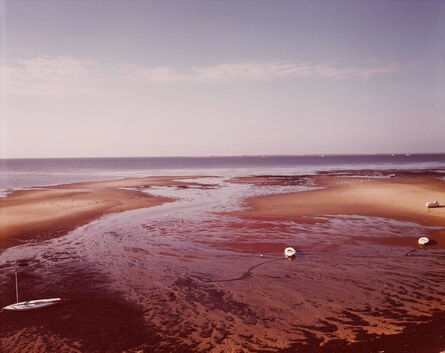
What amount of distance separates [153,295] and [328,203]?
21.6 meters

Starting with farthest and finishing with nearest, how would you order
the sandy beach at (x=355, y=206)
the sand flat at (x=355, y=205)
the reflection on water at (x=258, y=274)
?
the sand flat at (x=355, y=205)
the sandy beach at (x=355, y=206)
the reflection on water at (x=258, y=274)

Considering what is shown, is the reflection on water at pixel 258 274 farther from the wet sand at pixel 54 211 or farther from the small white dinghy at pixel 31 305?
the small white dinghy at pixel 31 305

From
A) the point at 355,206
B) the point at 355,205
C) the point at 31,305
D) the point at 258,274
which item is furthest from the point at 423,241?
the point at 31,305

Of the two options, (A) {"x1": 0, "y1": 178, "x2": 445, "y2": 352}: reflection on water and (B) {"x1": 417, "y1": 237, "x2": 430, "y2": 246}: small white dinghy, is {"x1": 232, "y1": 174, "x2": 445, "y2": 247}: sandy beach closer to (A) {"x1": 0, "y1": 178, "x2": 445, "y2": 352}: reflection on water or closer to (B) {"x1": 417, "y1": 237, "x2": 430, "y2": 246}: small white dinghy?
(B) {"x1": 417, "y1": 237, "x2": 430, "y2": 246}: small white dinghy

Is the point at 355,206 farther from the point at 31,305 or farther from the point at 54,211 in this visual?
the point at 54,211

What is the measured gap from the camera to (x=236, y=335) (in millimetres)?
8828

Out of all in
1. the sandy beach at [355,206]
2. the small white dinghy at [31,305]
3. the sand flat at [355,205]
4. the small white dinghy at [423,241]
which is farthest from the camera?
the sand flat at [355,205]

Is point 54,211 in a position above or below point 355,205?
below

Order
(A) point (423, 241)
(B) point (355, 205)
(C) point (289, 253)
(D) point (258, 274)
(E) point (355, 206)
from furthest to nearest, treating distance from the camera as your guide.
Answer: (B) point (355, 205) → (E) point (355, 206) → (A) point (423, 241) → (C) point (289, 253) → (D) point (258, 274)

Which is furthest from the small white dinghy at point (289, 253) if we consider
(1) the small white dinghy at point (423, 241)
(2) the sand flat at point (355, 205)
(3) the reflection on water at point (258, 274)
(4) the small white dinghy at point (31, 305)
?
(4) the small white dinghy at point (31, 305)

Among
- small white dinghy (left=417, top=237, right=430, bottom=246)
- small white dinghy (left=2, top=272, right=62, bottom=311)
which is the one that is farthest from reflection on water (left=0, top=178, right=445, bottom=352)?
small white dinghy (left=2, top=272, right=62, bottom=311)

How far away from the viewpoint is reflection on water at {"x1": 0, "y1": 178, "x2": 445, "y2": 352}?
30.4 ft

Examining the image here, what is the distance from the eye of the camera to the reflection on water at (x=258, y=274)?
926 cm

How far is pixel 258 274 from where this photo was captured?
43.1 feet
